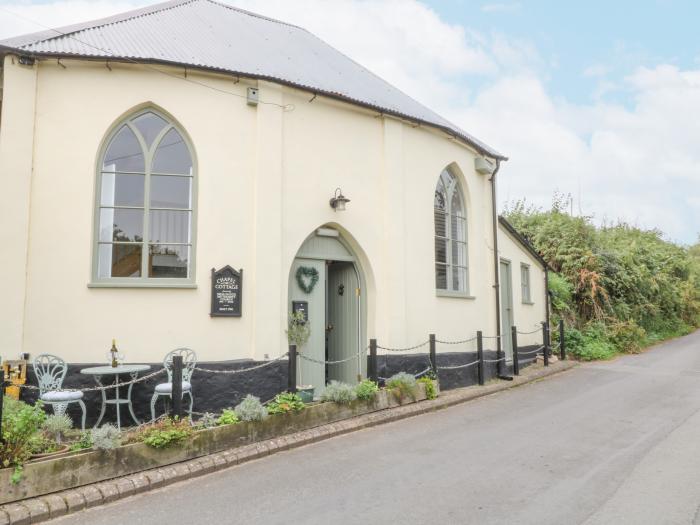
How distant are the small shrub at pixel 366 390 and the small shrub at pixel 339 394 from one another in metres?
0.13

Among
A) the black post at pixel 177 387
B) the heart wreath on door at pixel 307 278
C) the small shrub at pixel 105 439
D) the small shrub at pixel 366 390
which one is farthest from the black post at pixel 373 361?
the small shrub at pixel 105 439

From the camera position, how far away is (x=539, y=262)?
16.2m

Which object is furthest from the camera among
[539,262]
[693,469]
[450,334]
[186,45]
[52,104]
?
[539,262]

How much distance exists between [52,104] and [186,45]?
235 cm

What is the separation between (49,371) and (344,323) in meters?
5.14

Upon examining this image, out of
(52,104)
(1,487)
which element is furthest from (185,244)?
(1,487)

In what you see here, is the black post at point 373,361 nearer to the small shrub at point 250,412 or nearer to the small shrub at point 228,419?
the small shrub at point 250,412

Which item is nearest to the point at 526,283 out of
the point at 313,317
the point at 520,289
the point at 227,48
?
the point at 520,289

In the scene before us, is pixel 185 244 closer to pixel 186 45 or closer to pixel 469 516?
pixel 186 45

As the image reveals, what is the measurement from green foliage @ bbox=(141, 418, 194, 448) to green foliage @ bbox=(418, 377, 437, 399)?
4.62 meters

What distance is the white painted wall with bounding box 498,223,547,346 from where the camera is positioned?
14.2 metres

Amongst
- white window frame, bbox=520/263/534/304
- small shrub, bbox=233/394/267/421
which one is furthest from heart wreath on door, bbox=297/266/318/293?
white window frame, bbox=520/263/534/304

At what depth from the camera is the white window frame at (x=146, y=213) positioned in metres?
7.86

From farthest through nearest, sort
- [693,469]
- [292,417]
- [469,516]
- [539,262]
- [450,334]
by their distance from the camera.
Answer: [539,262]
[450,334]
[292,417]
[693,469]
[469,516]
